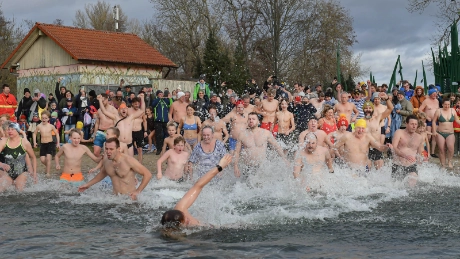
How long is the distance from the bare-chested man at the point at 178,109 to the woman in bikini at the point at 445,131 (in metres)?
5.91

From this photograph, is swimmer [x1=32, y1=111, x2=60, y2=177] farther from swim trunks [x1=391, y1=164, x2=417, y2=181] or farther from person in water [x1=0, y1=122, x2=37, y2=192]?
swim trunks [x1=391, y1=164, x2=417, y2=181]

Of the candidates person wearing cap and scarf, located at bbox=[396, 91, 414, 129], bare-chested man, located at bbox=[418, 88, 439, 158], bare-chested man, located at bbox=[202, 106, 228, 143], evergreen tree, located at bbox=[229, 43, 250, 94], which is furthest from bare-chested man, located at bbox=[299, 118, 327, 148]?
evergreen tree, located at bbox=[229, 43, 250, 94]

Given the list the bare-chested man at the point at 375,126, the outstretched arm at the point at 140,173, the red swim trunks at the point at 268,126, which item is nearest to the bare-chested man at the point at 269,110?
the red swim trunks at the point at 268,126

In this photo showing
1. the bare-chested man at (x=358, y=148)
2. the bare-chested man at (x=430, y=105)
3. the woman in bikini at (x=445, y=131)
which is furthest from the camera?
the bare-chested man at (x=430, y=105)

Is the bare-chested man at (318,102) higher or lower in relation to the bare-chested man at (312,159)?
higher

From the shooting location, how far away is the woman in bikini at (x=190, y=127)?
13898mm

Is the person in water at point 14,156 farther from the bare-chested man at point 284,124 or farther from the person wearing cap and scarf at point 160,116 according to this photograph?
the person wearing cap and scarf at point 160,116

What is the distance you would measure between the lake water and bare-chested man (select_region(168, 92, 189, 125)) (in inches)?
162

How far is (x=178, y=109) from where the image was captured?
1534 cm

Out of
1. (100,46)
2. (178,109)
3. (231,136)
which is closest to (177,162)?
(231,136)

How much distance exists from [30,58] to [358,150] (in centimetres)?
2440

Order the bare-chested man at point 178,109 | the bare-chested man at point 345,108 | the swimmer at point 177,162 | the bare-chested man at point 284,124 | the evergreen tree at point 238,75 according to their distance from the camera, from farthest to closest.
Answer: the evergreen tree at point 238,75
the bare-chested man at point 178,109
the bare-chested man at point 345,108
the bare-chested man at point 284,124
the swimmer at point 177,162

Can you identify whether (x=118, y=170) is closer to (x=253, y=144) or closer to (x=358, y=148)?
(x=253, y=144)

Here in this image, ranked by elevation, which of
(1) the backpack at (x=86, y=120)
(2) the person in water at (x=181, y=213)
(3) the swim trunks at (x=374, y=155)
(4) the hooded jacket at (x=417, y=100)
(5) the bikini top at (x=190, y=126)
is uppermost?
(4) the hooded jacket at (x=417, y=100)
